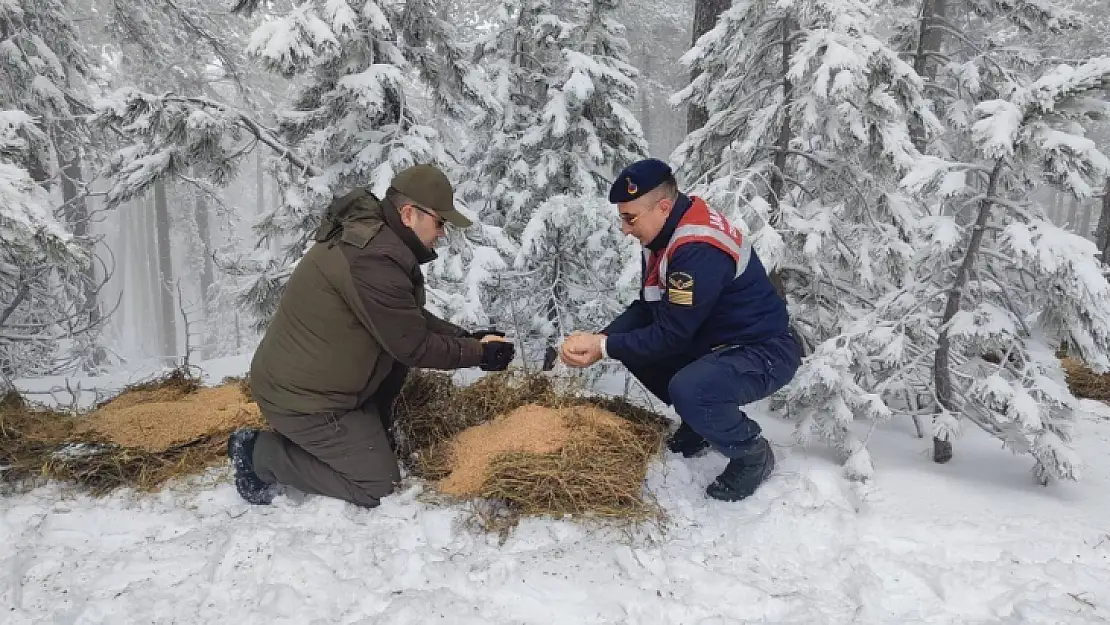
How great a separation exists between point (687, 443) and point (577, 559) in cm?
127

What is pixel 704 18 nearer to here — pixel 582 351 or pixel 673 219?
pixel 673 219

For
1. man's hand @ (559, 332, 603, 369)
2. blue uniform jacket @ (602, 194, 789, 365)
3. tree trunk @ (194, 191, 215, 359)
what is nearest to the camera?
blue uniform jacket @ (602, 194, 789, 365)

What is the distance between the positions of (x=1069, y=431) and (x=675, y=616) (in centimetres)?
273

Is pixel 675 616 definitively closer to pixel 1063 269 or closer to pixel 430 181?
pixel 430 181

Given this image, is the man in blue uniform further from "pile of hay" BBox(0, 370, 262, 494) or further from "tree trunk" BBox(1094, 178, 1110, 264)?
"tree trunk" BBox(1094, 178, 1110, 264)

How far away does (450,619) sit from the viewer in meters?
2.41

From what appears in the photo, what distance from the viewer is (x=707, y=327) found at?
11.4ft

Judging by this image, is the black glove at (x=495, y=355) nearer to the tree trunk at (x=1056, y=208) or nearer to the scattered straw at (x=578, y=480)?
the scattered straw at (x=578, y=480)

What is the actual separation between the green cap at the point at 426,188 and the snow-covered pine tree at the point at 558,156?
3.42 meters

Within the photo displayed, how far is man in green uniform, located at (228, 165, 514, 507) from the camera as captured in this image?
3062 millimetres

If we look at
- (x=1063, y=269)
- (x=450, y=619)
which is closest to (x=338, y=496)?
(x=450, y=619)

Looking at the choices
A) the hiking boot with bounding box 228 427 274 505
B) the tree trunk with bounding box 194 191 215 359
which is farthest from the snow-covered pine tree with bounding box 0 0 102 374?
the tree trunk with bounding box 194 191 215 359

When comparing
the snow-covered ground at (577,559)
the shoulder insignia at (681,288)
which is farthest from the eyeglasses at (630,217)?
the snow-covered ground at (577,559)

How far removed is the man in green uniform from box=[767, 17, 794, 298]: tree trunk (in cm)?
269
